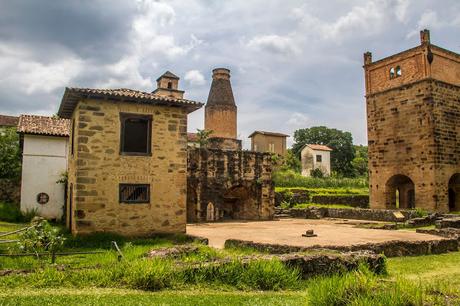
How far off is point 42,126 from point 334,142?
58201 millimetres

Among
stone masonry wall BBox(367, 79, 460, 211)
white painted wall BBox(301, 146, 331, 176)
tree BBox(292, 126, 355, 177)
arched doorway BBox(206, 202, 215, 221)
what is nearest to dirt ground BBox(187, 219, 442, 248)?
arched doorway BBox(206, 202, 215, 221)

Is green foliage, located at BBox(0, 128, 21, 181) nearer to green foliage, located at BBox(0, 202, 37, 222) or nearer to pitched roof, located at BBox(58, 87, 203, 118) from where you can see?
green foliage, located at BBox(0, 202, 37, 222)

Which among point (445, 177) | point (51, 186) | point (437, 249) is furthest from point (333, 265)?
point (445, 177)

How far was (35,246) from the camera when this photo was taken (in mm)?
10734

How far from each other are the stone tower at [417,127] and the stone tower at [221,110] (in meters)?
20.2

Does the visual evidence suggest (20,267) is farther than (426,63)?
No

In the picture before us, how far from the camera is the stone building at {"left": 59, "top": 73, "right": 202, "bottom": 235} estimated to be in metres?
14.3

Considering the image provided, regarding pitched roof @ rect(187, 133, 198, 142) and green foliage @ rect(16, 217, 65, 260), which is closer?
green foliage @ rect(16, 217, 65, 260)

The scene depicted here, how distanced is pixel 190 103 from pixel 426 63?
60.1 feet

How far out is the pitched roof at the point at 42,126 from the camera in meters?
23.1

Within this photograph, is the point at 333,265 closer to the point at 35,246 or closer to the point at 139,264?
the point at 139,264

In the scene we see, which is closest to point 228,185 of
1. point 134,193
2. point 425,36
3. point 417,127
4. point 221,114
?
point 417,127

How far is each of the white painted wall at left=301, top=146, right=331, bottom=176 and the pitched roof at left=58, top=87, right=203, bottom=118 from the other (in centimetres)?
5118

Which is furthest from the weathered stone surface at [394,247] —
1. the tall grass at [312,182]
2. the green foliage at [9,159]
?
the tall grass at [312,182]
